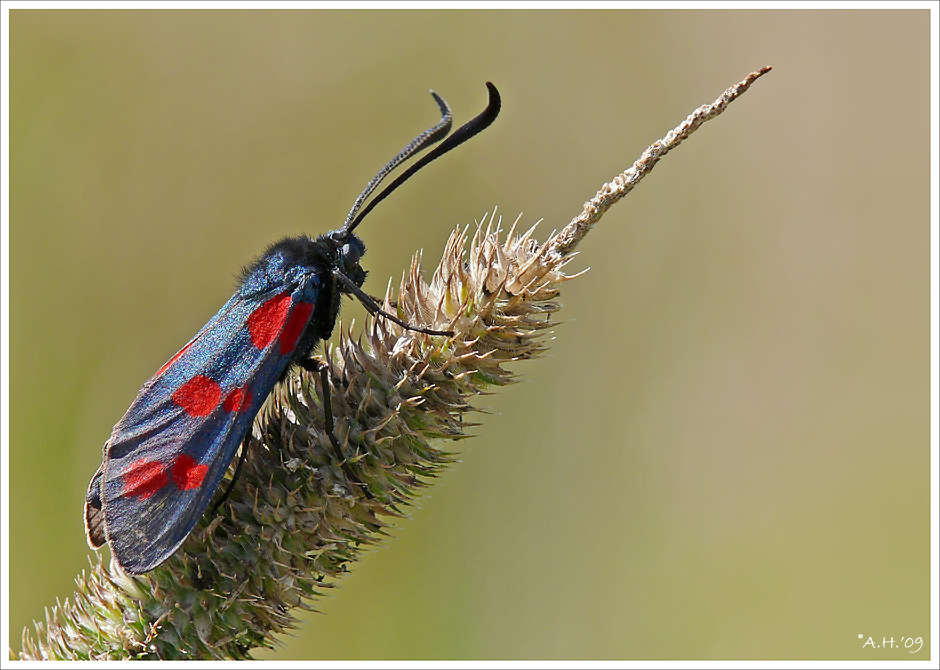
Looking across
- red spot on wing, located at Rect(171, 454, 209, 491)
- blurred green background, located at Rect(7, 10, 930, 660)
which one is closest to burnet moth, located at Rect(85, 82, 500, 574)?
red spot on wing, located at Rect(171, 454, 209, 491)

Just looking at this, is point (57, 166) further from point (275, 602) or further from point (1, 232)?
point (275, 602)

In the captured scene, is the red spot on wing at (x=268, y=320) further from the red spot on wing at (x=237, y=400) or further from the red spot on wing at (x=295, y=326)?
the red spot on wing at (x=237, y=400)

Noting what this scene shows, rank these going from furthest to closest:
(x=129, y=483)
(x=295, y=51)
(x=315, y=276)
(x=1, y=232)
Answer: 1. (x=295, y=51)
2. (x=1, y=232)
3. (x=315, y=276)
4. (x=129, y=483)

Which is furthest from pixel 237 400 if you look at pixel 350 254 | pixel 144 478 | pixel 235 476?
pixel 350 254

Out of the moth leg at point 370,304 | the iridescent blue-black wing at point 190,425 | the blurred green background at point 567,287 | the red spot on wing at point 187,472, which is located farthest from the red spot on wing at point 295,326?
the blurred green background at point 567,287

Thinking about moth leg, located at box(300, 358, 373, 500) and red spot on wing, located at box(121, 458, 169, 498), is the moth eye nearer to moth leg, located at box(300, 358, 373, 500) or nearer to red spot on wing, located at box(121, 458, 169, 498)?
moth leg, located at box(300, 358, 373, 500)

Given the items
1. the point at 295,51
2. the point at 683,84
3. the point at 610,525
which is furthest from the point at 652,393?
the point at 295,51

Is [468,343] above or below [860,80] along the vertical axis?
below
